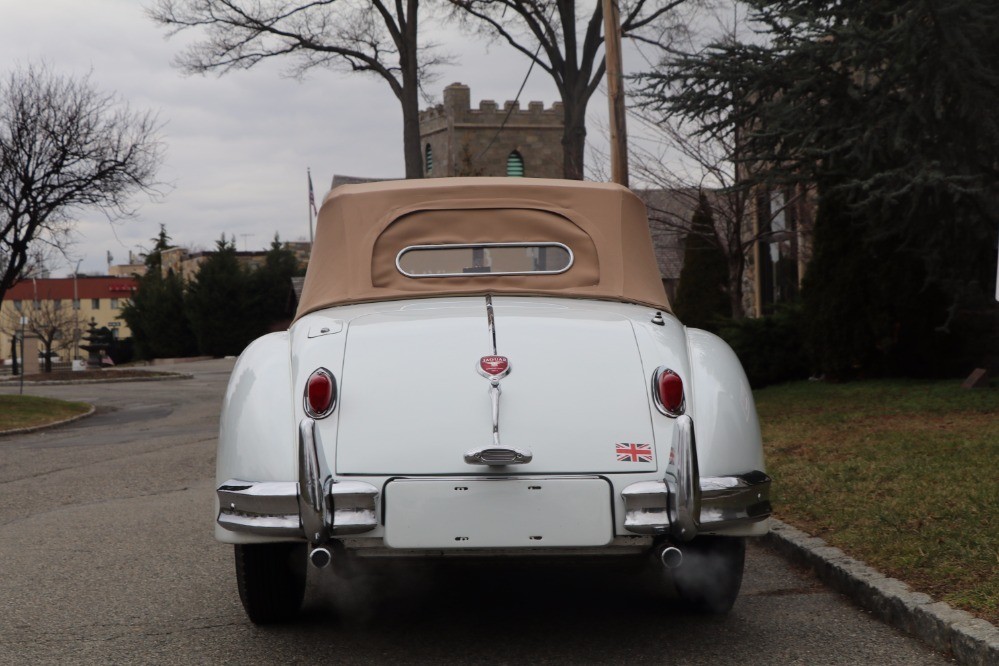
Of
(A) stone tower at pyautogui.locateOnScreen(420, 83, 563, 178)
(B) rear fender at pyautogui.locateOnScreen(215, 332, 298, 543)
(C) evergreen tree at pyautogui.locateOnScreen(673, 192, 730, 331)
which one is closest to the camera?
(B) rear fender at pyautogui.locateOnScreen(215, 332, 298, 543)

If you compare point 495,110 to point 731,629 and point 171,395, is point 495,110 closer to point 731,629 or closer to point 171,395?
point 171,395

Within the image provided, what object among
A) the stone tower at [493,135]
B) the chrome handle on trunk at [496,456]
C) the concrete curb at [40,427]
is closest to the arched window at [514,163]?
the stone tower at [493,135]

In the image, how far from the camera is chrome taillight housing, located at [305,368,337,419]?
3.90m

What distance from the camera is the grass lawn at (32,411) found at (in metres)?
18.2

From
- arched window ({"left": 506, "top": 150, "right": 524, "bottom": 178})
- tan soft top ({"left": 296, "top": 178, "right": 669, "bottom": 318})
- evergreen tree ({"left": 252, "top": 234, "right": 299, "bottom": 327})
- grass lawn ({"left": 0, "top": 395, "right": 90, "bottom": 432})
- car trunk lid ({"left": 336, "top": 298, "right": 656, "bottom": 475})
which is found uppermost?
arched window ({"left": 506, "top": 150, "right": 524, "bottom": 178})

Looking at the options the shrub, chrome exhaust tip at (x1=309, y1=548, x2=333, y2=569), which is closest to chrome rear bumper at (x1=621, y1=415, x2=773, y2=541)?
chrome exhaust tip at (x1=309, y1=548, x2=333, y2=569)

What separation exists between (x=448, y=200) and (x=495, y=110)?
55457mm

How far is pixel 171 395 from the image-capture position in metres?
26.2

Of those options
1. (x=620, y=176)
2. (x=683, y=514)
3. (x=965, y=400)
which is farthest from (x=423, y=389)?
(x=620, y=176)

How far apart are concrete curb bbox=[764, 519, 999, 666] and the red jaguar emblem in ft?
5.90

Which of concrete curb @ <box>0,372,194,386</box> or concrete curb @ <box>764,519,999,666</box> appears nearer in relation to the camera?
concrete curb @ <box>764,519,999,666</box>

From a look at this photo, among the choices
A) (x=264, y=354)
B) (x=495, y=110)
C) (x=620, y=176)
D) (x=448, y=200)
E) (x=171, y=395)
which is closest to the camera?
(x=264, y=354)

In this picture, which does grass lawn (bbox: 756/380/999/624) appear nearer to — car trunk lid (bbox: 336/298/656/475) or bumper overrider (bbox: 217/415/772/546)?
bumper overrider (bbox: 217/415/772/546)

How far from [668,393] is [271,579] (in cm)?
170
